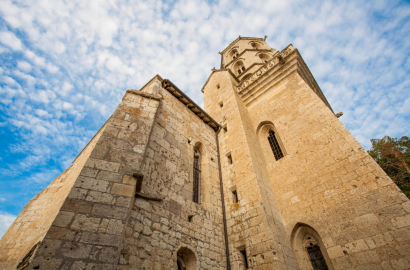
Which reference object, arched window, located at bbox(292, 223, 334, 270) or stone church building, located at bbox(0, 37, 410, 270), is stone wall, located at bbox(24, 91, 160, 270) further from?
arched window, located at bbox(292, 223, 334, 270)

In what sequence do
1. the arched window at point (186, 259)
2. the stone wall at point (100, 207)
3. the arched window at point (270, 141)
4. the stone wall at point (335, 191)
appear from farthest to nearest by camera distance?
the arched window at point (270, 141), the arched window at point (186, 259), the stone wall at point (335, 191), the stone wall at point (100, 207)

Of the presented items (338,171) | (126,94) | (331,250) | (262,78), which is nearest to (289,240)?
(331,250)

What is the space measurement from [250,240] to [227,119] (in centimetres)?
587

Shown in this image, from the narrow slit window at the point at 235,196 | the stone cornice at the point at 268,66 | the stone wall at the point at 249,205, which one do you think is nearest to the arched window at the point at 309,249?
the stone wall at the point at 249,205

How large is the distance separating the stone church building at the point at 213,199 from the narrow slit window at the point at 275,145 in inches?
2.1

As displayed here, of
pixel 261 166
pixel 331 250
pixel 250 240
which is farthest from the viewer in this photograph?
pixel 261 166

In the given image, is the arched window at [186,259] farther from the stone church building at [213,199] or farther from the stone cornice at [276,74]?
the stone cornice at [276,74]

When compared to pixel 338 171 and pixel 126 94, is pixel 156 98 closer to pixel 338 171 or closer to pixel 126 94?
pixel 126 94

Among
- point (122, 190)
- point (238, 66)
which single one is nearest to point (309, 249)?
point (122, 190)

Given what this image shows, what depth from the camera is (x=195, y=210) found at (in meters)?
6.05

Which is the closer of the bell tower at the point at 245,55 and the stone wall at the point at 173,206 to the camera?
the stone wall at the point at 173,206

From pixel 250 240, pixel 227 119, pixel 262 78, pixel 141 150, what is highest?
pixel 262 78

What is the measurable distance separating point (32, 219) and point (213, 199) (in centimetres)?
574

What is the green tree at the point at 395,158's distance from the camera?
11375mm
